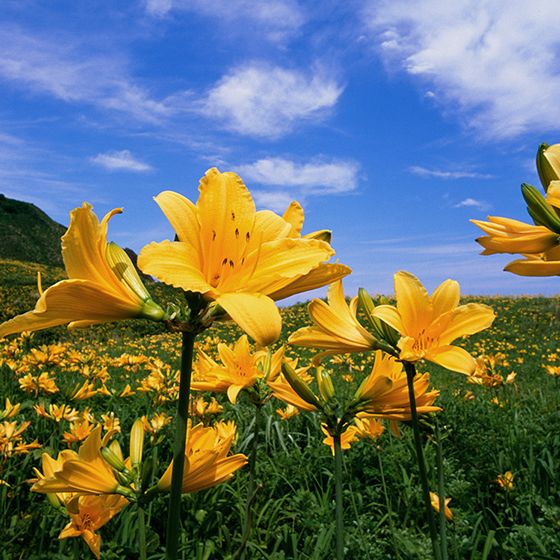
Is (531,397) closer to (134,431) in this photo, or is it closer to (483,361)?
(483,361)

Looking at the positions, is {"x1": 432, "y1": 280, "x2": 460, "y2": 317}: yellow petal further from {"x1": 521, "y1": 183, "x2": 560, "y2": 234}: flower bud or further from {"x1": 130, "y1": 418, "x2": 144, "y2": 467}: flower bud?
{"x1": 130, "y1": 418, "x2": 144, "y2": 467}: flower bud

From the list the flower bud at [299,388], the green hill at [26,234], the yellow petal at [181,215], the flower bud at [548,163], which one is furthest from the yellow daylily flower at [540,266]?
the green hill at [26,234]

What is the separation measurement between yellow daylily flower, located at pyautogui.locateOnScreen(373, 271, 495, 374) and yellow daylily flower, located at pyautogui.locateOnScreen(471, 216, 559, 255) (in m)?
0.36

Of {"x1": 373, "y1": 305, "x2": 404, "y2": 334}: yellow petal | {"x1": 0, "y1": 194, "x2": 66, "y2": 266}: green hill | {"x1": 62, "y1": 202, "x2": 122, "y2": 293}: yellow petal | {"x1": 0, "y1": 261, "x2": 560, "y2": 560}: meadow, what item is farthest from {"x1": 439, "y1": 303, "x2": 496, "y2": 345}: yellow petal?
{"x1": 0, "y1": 194, "x2": 66, "y2": 266}: green hill

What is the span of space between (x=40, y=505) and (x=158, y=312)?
99.7 inches

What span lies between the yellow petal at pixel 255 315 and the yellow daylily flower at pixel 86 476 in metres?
0.61

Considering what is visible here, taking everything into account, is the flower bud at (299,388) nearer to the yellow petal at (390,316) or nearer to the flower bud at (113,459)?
the yellow petal at (390,316)

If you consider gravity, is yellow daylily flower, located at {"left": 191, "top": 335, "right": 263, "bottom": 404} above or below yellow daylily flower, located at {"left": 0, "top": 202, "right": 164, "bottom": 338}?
below

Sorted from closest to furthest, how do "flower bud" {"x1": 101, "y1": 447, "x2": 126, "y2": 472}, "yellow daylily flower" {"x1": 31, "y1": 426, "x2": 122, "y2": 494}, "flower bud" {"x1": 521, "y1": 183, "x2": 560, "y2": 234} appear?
"flower bud" {"x1": 521, "y1": 183, "x2": 560, "y2": 234} → "yellow daylily flower" {"x1": 31, "y1": 426, "x2": 122, "y2": 494} → "flower bud" {"x1": 101, "y1": 447, "x2": 126, "y2": 472}

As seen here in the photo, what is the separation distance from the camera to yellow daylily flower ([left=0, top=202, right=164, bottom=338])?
2.53 feet

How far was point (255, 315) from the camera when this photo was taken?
0.69 metres

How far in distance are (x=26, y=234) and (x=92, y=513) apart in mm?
48668

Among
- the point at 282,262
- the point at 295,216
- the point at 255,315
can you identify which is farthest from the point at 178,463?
the point at 295,216

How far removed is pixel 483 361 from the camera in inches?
165
